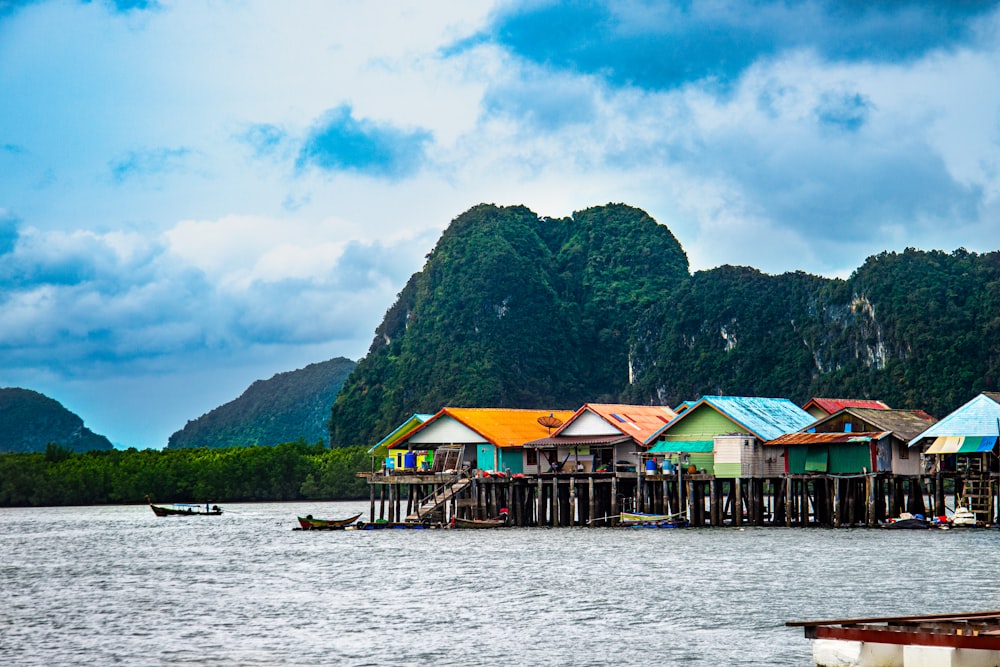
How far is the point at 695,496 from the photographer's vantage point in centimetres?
5591

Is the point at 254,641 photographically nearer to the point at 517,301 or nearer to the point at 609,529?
the point at 609,529

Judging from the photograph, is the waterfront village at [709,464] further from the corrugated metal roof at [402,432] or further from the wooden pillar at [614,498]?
the corrugated metal roof at [402,432]

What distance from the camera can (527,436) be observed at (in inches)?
2557

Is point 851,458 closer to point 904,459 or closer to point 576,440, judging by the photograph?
point 904,459

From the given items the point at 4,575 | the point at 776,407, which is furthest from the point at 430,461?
the point at 4,575

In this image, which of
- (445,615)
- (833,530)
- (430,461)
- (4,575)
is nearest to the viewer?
(445,615)

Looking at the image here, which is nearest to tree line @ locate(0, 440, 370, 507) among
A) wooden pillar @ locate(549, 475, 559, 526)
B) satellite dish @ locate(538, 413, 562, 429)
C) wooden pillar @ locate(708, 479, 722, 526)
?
satellite dish @ locate(538, 413, 562, 429)

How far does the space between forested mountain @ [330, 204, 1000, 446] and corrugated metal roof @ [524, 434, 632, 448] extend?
213 ft

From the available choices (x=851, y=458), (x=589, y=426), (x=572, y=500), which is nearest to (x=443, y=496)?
(x=572, y=500)

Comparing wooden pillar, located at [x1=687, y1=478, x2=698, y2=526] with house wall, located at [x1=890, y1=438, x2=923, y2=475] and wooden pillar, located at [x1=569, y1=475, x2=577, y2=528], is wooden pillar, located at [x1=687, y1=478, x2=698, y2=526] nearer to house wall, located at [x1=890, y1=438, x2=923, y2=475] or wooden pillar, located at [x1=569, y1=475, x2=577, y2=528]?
wooden pillar, located at [x1=569, y1=475, x2=577, y2=528]

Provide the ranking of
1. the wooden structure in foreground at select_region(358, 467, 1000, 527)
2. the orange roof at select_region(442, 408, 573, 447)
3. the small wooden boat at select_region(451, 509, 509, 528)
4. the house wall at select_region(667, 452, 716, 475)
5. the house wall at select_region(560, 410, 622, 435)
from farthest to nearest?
the orange roof at select_region(442, 408, 573, 447) → the house wall at select_region(560, 410, 622, 435) → the small wooden boat at select_region(451, 509, 509, 528) → the house wall at select_region(667, 452, 716, 475) → the wooden structure in foreground at select_region(358, 467, 1000, 527)

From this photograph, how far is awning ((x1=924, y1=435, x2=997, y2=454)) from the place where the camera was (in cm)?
4984

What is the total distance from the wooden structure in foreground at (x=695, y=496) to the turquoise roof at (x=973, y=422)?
5.55 ft

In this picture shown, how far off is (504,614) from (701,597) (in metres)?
5.27
